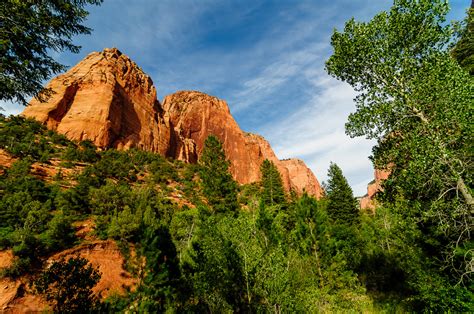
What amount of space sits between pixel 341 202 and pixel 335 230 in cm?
1349

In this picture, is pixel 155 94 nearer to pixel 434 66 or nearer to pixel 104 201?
pixel 104 201

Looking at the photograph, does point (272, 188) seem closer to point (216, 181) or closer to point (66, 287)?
point (216, 181)

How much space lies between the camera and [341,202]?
4406cm

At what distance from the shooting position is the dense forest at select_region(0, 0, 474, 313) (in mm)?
8164

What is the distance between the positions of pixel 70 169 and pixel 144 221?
69.7 ft

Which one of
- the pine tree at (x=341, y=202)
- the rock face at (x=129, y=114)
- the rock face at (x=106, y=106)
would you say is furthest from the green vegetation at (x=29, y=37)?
the rock face at (x=106, y=106)

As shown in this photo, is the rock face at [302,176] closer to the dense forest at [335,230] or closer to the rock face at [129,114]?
the rock face at [129,114]

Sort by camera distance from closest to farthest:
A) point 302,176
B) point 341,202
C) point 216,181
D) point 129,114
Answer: point 216,181 → point 341,202 → point 129,114 → point 302,176

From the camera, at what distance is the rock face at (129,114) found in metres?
56.4

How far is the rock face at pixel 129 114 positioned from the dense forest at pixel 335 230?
76.8 feet

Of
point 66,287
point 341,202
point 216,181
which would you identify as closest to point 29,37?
point 66,287

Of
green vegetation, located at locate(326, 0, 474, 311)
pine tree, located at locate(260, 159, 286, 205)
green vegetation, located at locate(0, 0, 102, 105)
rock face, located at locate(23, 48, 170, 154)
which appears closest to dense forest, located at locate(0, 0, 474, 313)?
green vegetation, located at locate(326, 0, 474, 311)

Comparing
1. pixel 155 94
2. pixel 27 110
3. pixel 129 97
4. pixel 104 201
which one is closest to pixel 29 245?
pixel 104 201

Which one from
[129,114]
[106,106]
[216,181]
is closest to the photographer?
[216,181]
